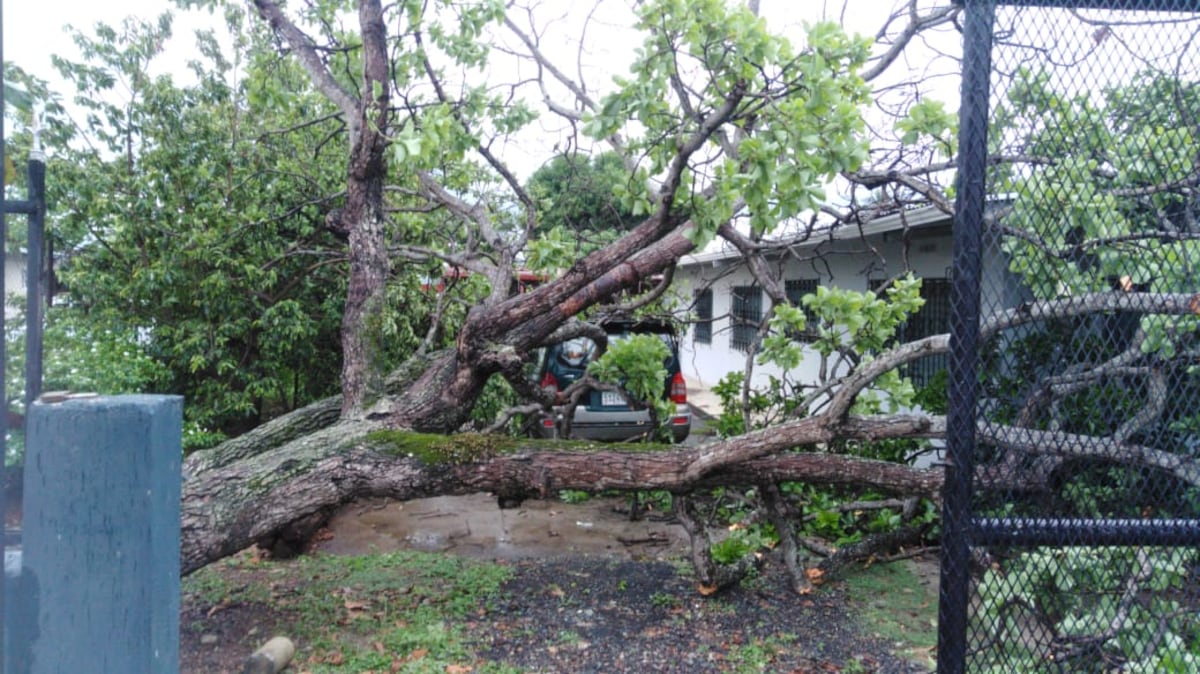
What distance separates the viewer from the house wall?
8.25 metres

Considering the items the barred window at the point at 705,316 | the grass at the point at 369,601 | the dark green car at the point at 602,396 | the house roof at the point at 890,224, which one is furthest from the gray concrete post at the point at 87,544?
the barred window at the point at 705,316

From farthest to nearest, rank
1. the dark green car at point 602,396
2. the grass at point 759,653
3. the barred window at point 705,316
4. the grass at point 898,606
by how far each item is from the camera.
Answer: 1. the barred window at point 705,316
2. the dark green car at point 602,396
3. the grass at point 898,606
4. the grass at point 759,653

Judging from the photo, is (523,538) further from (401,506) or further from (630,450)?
(630,450)

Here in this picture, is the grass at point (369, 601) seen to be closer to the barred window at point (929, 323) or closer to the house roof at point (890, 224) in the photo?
the house roof at point (890, 224)

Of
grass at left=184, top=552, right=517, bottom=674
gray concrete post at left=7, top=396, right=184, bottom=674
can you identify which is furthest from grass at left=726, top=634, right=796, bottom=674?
gray concrete post at left=7, top=396, right=184, bottom=674

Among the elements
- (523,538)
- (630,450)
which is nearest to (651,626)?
(630,450)

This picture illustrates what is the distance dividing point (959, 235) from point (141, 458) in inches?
78.7

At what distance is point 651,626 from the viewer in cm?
516

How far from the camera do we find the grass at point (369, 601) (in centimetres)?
458

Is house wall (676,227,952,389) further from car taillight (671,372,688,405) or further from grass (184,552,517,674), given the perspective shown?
grass (184,552,517,674)

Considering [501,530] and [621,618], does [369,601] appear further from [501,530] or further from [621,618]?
[501,530]

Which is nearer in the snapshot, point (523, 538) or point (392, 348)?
point (523, 538)

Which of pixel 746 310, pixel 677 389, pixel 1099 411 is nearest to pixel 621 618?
pixel 1099 411

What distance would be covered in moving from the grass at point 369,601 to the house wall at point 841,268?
291cm
